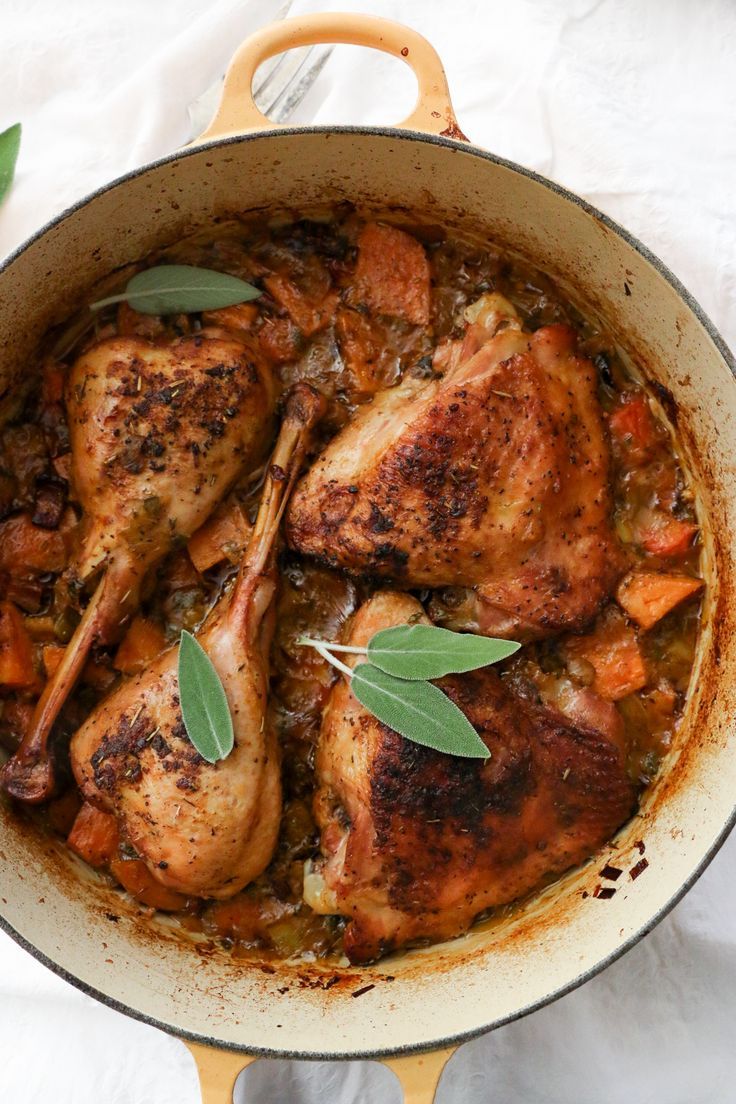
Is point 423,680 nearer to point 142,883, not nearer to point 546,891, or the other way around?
point 546,891

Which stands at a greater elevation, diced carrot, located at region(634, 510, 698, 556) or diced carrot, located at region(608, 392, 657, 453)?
diced carrot, located at region(608, 392, 657, 453)

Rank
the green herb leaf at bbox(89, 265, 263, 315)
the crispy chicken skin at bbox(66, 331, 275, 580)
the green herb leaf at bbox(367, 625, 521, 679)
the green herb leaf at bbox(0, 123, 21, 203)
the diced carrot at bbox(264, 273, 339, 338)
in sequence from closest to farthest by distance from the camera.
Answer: the green herb leaf at bbox(367, 625, 521, 679) < the crispy chicken skin at bbox(66, 331, 275, 580) < the green herb leaf at bbox(89, 265, 263, 315) < the diced carrot at bbox(264, 273, 339, 338) < the green herb leaf at bbox(0, 123, 21, 203)

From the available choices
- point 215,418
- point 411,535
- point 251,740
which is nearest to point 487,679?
point 411,535

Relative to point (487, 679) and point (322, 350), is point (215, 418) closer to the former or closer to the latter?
point (322, 350)

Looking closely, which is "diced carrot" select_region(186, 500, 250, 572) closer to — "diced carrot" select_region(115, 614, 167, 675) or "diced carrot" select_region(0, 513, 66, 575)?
"diced carrot" select_region(115, 614, 167, 675)

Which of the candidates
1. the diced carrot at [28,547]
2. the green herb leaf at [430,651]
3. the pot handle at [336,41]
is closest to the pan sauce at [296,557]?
the diced carrot at [28,547]

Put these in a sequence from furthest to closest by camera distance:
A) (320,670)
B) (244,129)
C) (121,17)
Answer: (121,17), (320,670), (244,129)

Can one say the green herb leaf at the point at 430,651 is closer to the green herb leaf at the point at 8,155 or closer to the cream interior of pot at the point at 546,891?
the cream interior of pot at the point at 546,891

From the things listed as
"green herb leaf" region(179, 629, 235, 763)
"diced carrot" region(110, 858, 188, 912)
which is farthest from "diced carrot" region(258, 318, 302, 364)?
"diced carrot" region(110, 858, 188, 912)
